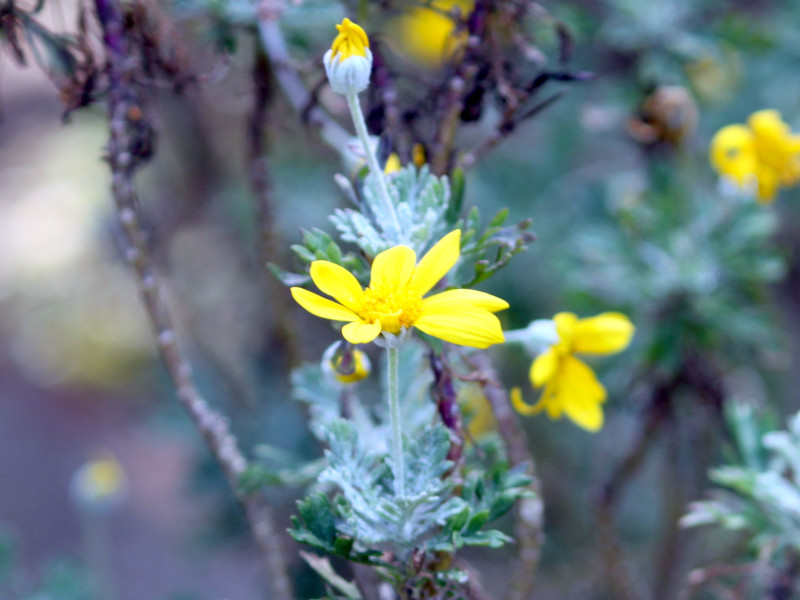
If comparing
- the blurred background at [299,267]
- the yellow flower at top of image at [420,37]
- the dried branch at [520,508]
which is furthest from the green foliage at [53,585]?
the yellow flower at top of image at [420,37]

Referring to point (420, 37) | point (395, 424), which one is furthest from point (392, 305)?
point (420, 37)

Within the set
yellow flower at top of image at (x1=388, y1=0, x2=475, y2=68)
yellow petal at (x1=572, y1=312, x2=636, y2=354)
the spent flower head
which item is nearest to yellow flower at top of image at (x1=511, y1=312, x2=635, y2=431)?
yellow petal at (x1=572, y1=312, x2=636, y2=354)

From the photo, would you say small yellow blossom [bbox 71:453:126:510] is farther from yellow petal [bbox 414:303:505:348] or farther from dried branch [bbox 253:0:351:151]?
yellow petal [bbox 414:303:505:348]

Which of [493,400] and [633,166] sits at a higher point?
[493,400]

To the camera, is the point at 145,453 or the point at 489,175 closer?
the point at 489,175

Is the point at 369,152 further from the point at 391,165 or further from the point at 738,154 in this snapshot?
the point at 738,154

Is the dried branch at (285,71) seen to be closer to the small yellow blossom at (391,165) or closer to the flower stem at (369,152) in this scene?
the small yellow blossom at (391,165)

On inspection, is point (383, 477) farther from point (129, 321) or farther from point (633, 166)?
point (129, 321)


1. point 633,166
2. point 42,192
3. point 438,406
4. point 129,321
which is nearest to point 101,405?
point 129,321
